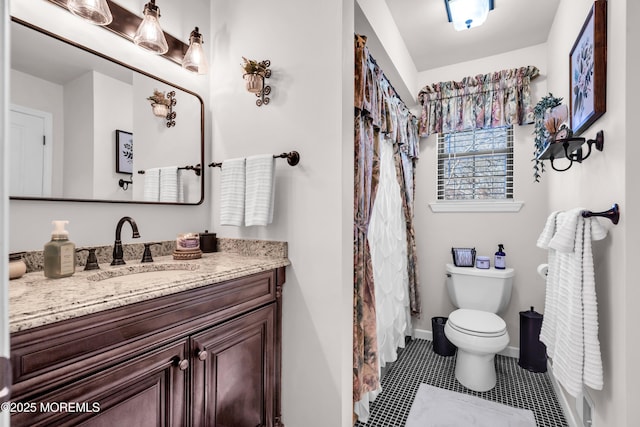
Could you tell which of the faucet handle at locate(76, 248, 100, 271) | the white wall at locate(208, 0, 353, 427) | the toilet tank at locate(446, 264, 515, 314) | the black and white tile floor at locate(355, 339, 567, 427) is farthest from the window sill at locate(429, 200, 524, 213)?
the faucet handle at locate(76, 248, 100, 271)

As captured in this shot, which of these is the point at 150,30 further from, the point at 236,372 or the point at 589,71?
the point at 589,71

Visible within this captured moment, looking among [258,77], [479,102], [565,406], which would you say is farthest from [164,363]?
[479,102]

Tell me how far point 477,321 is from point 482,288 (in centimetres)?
46

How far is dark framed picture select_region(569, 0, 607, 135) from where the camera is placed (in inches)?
51.6

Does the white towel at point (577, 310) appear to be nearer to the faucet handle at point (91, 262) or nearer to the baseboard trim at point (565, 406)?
the baseboard trim at point (565, 406)

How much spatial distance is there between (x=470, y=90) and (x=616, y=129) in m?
1.84

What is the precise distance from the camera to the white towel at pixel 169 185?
172 centimetres

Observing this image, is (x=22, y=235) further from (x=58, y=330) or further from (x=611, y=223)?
(x=611, y=223)

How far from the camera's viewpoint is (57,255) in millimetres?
1113

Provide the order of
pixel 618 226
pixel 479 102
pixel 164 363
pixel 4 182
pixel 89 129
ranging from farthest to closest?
pixel 479 102, pixel 89 129, pixel 618 226, pixel 164 363, pixel 4 182

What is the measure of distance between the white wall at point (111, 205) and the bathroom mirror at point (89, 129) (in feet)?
0.15

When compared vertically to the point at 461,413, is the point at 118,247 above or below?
above

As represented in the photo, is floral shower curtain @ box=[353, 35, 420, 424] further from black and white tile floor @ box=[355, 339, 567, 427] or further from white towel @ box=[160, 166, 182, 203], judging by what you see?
white towel @ box=[160, 166, 182, 203]

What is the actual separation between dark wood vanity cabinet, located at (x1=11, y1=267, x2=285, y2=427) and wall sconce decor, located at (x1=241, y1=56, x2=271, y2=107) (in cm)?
97
